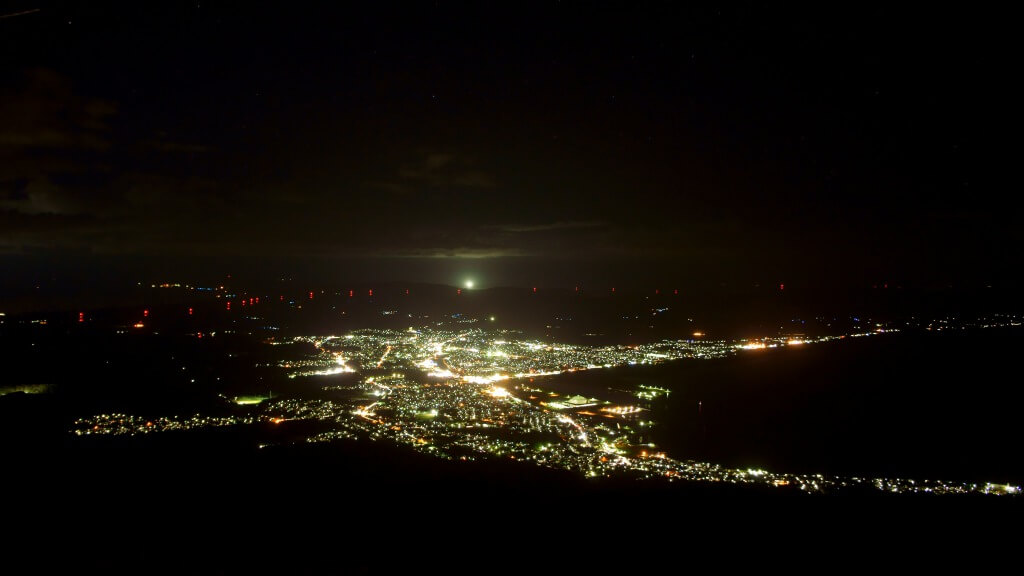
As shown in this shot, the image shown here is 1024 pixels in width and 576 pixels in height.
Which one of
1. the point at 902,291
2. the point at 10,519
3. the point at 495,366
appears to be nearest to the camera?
the point at 10,519

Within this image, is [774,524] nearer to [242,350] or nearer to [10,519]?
[10,519]

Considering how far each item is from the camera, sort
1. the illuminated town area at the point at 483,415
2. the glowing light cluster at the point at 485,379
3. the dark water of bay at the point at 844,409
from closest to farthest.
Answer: the illuminated town area at the point at 483,415 → the dark water of bay at the point at 844,409 → the glowing light cluster at the point at 485,379

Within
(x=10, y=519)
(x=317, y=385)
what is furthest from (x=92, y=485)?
(x=317, y=385)

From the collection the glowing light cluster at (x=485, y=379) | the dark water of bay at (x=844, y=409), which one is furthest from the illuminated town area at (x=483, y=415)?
the dark water of bay at (x=844, y=409)

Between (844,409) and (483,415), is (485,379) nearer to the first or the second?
(483,415)

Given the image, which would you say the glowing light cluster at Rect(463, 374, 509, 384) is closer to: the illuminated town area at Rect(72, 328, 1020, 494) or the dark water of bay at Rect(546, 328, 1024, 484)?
the illuminated town area at Rect(72, 328, 1020, 494)

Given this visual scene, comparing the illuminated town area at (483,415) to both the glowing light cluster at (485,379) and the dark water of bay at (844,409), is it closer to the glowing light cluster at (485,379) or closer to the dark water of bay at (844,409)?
the glowing light cluster at (485,379)
